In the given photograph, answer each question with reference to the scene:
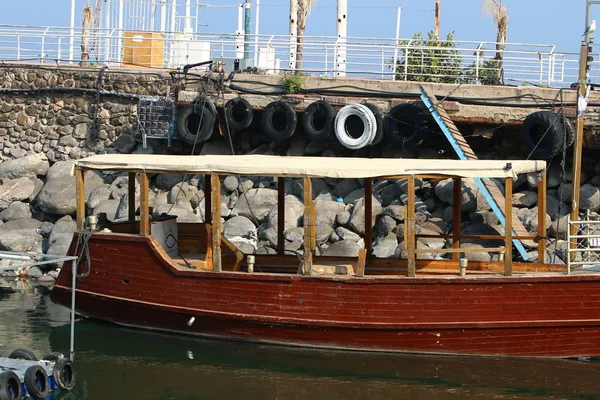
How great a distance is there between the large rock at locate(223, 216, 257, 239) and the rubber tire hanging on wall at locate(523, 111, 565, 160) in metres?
4.99

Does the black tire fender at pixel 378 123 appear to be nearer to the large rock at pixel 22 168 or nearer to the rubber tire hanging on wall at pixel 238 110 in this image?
the rubber tire hanging on wall at pixel 238 110

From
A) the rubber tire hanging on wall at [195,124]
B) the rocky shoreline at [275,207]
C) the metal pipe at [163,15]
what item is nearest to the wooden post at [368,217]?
the rocky shoreline at [275,207]

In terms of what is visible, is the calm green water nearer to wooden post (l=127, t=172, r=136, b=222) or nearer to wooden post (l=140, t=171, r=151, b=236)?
wooden post (l=140, t=171, r=151, b=236)

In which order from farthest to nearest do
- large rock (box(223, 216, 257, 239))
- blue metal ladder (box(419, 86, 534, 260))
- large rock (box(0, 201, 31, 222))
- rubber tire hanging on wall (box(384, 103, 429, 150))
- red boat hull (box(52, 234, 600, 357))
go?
large rock (box(0, 201, 31, 222)) < rubber tire hanging on wall (box(384, 103, 429, 150)) < large rock (box(223, 216, 257, 239)) < blue metal ladder (box(419, 86, 534, 260)) < red boat hull (box(52, 234, 600, 357))

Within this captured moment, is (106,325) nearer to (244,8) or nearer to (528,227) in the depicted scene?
(528,227)

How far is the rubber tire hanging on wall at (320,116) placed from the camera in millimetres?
18562

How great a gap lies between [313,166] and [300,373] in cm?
249

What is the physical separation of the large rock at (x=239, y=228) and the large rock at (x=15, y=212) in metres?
4.15

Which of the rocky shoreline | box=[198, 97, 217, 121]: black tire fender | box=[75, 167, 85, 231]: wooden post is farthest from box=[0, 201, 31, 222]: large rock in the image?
box=[75, 167, 85, 231]: wooden post

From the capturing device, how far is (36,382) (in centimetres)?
1001

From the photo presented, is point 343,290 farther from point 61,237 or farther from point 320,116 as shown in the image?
point 320,116

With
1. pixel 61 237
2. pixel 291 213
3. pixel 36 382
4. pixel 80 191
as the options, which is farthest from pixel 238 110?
pixel 36 382

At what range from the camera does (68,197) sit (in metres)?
18.6

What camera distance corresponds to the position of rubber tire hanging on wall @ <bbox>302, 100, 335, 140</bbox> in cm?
1856
